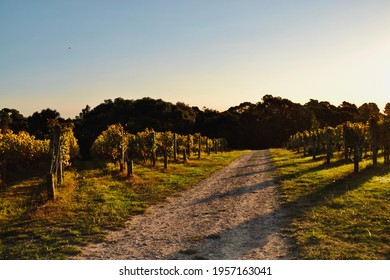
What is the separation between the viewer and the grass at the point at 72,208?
10.1 m

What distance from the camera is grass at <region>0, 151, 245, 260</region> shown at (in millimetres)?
10148

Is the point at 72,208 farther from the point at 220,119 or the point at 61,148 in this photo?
the point at 220,119

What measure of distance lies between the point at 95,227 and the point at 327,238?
723 cm

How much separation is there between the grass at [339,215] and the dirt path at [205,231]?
667 mm

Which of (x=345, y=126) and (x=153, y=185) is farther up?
(x=345, y=126)

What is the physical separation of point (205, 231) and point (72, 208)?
624 cm

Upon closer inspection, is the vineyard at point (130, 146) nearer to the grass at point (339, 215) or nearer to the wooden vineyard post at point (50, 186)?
the wooden vineyard post at point (50, 186)

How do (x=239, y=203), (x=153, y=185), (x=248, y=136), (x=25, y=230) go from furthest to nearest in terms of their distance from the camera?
(x=248, y=136) → (x=153, y=185) → (x=239, y=203) → (x=25, y=230)

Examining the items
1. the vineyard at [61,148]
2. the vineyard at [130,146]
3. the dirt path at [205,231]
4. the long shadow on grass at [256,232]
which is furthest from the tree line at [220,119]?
the long shadow on grass at [256,232]

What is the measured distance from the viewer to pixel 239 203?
1509 centimetres

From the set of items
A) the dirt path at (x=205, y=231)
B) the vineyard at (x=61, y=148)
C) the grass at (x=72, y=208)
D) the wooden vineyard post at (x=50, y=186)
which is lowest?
the dirt path at (x=205, y=231)

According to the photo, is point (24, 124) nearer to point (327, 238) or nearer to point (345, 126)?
point (345, 126)
